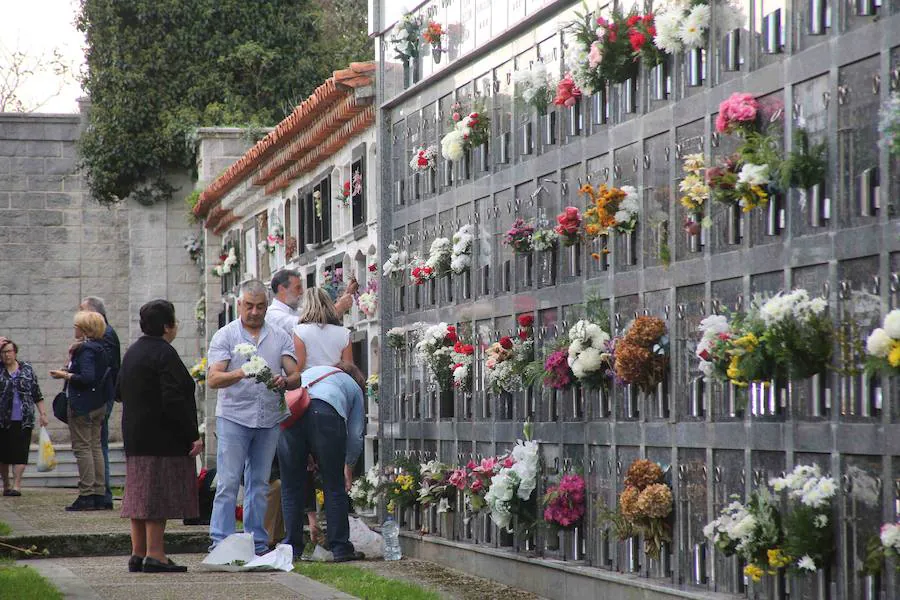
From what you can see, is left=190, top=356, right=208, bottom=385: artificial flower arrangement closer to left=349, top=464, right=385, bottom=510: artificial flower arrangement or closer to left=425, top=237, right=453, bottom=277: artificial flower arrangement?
left=349, top=464, right=385, bottom=510: artificial flower arrangement

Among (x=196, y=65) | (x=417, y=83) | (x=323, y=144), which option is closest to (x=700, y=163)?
(x=417, y=83)

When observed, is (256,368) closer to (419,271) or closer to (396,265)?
(419,271)

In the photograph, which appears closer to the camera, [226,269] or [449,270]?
[449,270]

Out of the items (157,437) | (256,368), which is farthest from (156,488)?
(256,368)

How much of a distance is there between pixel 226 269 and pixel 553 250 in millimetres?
11383

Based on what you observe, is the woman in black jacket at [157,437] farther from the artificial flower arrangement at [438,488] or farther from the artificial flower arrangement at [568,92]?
the artificial flower arrangement at [568,92]

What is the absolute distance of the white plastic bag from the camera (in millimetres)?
8570

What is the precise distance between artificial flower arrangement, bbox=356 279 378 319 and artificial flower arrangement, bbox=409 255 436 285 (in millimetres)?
955

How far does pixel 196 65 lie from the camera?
72.6 ft

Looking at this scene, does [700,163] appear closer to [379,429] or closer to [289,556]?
[289,556]

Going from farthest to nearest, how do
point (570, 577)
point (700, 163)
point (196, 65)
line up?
point (196, 65)
point (570, 577)
point (700, 163)

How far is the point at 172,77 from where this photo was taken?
22.1m

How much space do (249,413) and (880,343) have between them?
473 centimetres

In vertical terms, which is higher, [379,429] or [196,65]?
[196,65]
